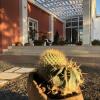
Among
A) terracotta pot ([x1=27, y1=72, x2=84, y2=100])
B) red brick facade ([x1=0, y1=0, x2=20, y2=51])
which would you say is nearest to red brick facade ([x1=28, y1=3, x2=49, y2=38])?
red brick facade ([x1=0, y1=0, x2=20, y2=51])

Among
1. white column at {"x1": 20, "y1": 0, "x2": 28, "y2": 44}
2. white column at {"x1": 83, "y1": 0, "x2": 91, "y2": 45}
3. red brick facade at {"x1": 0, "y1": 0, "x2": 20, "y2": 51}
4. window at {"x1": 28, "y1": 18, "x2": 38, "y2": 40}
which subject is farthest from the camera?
window at {"x1": 28, "y1": 18, "x2": 38, "y2": 40}

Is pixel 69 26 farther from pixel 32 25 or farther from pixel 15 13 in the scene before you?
pixel 15 13

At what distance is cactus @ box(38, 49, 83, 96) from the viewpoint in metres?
1.21

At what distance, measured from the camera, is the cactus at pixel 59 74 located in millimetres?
1214

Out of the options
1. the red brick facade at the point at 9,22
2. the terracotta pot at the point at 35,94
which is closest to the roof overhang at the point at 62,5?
the red brick facade at the point at 9,22

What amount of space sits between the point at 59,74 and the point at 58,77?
0.05 ft

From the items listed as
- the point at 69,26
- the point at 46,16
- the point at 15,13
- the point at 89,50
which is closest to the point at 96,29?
the point at 46,16

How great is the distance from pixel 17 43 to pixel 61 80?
12320 millimetres

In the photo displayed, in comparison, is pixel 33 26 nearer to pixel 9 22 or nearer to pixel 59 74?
pixel 9 22

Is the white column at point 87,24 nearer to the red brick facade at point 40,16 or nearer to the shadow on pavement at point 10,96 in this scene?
the red brick facade at point 40,16

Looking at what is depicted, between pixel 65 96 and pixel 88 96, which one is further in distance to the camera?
pixel 88 96

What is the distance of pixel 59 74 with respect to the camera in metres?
1.22

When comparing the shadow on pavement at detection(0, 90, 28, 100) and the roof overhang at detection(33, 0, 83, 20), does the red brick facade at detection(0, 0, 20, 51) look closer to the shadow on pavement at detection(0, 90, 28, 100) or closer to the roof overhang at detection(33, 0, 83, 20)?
the shadow on pavement at detection(0, 90, 28, 100)

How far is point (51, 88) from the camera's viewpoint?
1.29m
